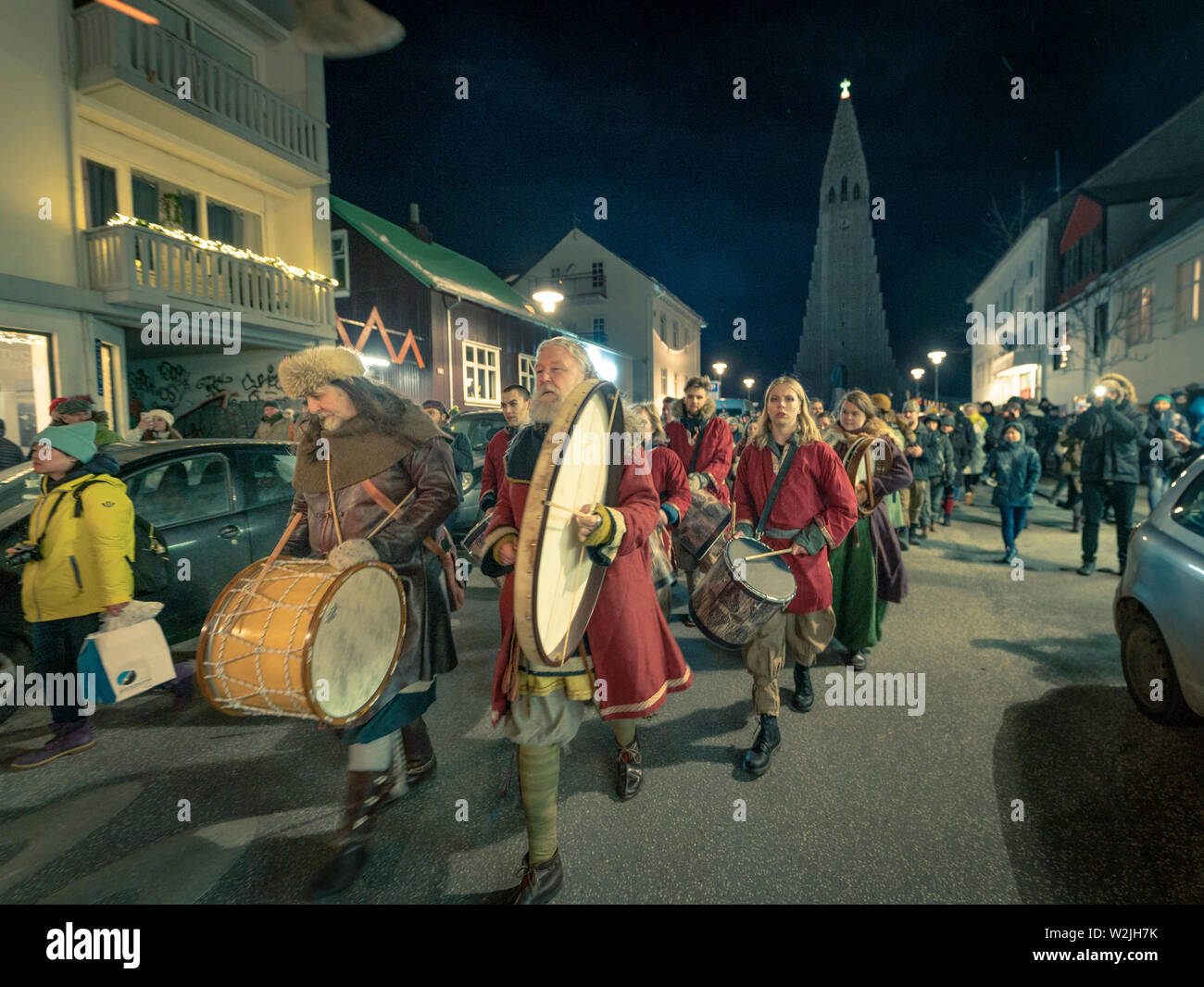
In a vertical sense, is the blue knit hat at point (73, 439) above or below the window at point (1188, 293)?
below

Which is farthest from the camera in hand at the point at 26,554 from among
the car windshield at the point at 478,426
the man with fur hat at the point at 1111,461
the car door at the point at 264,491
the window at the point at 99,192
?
the man with fur hat at the point at 1111,461

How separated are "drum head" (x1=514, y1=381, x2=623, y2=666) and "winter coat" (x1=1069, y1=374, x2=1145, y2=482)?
7.36 meters

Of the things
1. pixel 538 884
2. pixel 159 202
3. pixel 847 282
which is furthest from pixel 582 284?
pixel 847 282

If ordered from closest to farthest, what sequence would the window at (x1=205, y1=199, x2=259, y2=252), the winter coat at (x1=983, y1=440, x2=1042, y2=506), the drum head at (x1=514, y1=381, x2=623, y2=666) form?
1. the drum head at (x1=514, y1=381, x2=623, y2=666)
2. the winter coat at (x1=983, y1=440, x2=1042, y2=506)
3. the window at (x1=205, y1=199, x2=259, y2=252)

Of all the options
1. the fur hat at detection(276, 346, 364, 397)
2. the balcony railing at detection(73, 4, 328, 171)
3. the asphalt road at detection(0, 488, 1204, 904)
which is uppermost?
the balcony railing at detection(73, 4, 328, 171)

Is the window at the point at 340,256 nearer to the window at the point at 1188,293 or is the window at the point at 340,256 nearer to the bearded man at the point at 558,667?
the bearded man at the point at 558,667

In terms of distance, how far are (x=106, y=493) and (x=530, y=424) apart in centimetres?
249

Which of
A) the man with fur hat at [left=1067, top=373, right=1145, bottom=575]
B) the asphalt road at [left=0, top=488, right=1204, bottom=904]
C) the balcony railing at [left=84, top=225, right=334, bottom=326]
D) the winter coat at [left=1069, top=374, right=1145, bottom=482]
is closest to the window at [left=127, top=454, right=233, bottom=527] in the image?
the asphalt road at [left=0, top=488, right=1204, bottom=904]

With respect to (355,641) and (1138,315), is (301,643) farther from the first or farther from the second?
(1138,315)

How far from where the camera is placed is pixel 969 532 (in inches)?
413

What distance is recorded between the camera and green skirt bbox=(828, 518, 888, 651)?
465 cm

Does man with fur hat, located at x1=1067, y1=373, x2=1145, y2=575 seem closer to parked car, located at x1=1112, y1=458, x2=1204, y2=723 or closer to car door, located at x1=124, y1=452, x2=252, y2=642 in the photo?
parked car, located at x1=1112, y1=458, x2=1204, y2=723

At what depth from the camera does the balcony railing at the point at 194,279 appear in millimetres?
9281

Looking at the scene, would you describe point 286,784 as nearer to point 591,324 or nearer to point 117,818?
point 117,818
